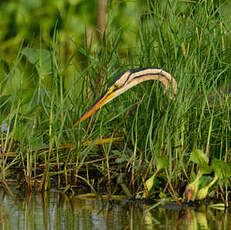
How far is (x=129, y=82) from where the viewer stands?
15.4 ft

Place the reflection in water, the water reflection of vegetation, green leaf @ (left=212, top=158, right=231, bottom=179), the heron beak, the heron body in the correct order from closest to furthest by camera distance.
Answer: the reflection in water
green leaf @ (left=212, top=158, right=231, bottom=179)
the water reflection of vegetation
the heron body
the heron beak

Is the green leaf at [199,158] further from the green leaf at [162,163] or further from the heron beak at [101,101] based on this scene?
the heron beak at [101,101]

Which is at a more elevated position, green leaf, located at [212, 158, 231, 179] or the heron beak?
the heron beak

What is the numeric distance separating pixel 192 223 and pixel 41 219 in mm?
719

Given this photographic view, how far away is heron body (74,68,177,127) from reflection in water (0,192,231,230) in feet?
1.99

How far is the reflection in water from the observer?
12.4 feet

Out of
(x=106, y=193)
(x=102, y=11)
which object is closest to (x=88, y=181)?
(x=106, y=193)

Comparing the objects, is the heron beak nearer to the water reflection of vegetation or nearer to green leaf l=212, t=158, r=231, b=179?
the water reflection of vegetation

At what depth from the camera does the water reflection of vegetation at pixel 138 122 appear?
14.7 feet

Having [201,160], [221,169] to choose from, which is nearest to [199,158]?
[201,160]

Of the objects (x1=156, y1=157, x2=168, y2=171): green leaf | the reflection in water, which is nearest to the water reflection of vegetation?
(x1=156, y1=157, x2=168, y2=171): green leaf

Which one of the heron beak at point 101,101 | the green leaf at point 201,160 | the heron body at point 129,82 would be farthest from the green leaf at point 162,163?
the heron beak at point 101,101

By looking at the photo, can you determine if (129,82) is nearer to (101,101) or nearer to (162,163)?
(101,101)

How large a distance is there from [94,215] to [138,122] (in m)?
0.90
